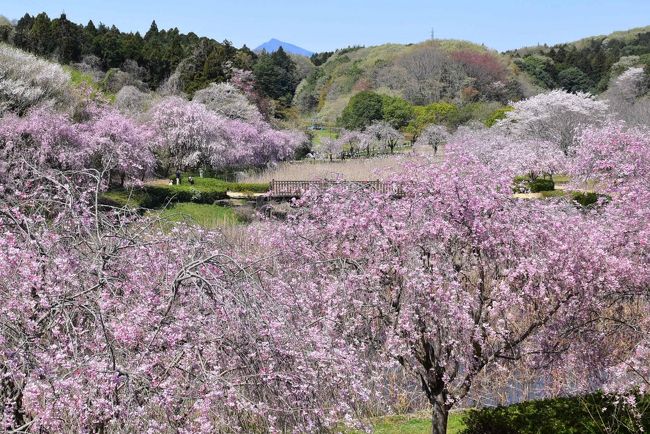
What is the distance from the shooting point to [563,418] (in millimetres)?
5891

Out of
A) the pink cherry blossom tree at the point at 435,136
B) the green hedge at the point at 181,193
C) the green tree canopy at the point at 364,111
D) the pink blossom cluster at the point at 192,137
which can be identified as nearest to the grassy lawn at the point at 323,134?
the green tree canopy at the point at 364,111

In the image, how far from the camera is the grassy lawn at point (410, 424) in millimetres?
7969

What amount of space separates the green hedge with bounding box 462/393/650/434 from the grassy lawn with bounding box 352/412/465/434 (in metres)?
1.61

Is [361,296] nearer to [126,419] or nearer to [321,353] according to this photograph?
[321,353]

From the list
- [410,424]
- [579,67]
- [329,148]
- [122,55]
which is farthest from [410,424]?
[579,67]

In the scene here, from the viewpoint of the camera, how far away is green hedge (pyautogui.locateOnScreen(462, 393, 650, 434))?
5691 millimetres

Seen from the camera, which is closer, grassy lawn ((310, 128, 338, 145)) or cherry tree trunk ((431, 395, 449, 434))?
cherry tree trunk ((431, 395, 449, 434))

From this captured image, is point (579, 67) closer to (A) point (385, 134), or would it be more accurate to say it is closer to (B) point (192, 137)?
(A) point (385, 134)

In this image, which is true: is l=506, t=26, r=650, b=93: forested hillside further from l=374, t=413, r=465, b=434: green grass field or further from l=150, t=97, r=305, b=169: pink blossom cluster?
l=374, t=413, r=465, b=434: green grass field

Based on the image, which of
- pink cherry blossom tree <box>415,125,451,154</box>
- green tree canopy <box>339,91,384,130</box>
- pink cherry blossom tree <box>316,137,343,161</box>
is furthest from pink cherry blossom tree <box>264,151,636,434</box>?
green tree canopy <box>339,91,384,130</box>

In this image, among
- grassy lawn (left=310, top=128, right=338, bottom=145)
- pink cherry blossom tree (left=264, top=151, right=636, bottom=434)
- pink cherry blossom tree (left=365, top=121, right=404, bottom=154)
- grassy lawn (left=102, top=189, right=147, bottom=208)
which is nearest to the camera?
pink cherry blossom tree (left=264, top=151, right=636, bottom=434)

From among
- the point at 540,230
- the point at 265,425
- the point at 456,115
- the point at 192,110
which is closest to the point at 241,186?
the point at 192,110

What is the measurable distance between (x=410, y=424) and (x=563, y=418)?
2.75m

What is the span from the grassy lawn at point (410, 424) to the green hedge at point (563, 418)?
161cm
